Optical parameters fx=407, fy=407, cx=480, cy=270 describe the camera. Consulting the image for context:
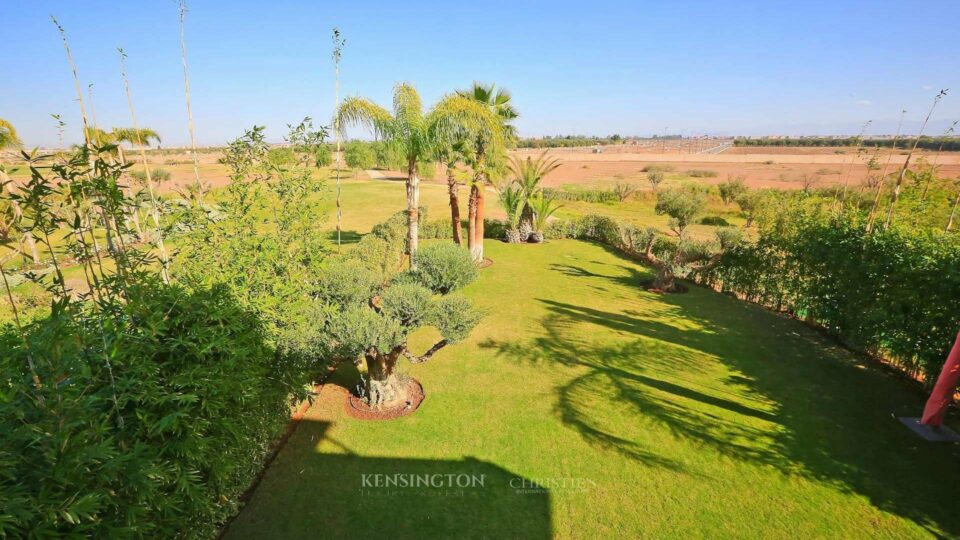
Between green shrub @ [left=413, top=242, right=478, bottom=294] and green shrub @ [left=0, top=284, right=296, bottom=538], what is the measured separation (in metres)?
4.86

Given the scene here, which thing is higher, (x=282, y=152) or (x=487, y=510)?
(x=282, y=152)

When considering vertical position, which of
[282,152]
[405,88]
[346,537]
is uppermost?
[405,88]

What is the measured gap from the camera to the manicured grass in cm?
555

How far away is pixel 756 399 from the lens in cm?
805

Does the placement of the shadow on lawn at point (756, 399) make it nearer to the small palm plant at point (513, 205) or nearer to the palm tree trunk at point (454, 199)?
the palm tree trunk at point (454, 199)

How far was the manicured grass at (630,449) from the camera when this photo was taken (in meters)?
5.55

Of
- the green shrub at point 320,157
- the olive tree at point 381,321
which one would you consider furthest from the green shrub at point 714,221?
the green shrub at point 320,157

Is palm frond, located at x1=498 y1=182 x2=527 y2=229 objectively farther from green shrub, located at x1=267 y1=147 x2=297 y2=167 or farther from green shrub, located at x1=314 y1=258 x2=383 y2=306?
green shrub, located at x1=267 y1=147 x2=297 y2=167

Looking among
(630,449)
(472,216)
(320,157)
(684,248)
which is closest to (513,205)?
(472,216)

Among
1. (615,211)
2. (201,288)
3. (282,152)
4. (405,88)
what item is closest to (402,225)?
(405,88)

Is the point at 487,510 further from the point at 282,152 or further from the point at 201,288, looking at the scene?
the point at 282,152

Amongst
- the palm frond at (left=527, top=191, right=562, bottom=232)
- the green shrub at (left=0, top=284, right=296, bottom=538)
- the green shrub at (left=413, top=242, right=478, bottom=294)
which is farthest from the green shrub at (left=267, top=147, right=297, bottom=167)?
the palm frond at (left=527, top=191, right=562, bottom=232)

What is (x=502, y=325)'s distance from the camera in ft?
38.1

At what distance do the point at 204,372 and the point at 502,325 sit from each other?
8302mm
